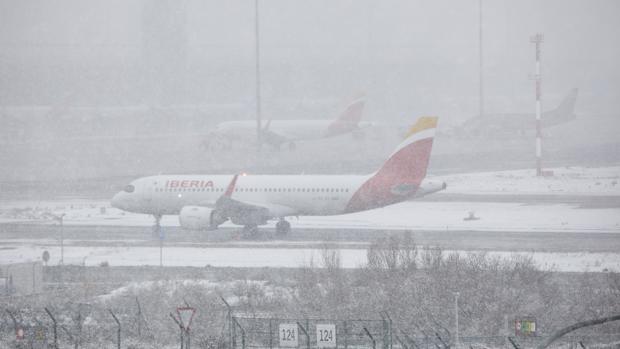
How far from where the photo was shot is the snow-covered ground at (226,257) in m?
39.5

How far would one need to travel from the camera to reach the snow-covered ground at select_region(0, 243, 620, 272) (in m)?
39.5

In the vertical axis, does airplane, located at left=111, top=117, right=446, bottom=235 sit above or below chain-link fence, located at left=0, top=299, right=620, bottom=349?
above

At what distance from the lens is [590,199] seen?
6353 cm

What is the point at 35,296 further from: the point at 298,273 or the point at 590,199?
the point at 590,199

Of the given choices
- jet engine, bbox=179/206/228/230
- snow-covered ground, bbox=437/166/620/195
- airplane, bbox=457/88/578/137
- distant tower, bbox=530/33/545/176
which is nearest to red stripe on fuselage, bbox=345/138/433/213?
jet engine, bbox=179/206/228/230

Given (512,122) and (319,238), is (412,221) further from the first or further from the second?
(512,122)

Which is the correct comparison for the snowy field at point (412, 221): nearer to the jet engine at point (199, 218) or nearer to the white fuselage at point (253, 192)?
the jet engine at point (199, 218)

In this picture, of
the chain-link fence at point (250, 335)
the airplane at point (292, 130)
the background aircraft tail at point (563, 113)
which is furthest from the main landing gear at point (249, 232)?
the background aircraft tail at point (563, 113)

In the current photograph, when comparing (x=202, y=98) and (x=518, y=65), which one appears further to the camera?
(x=518, y=65)

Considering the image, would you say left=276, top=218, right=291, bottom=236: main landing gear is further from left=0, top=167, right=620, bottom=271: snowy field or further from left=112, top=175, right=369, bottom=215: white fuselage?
left=0, top=167, right=620, bottom=271: snowy field

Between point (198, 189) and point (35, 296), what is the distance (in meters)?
18.4

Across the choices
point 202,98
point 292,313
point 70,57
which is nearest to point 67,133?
point 202,98

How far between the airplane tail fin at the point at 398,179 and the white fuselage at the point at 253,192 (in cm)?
64

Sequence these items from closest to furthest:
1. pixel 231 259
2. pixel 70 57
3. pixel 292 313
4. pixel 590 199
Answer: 1. pixel 292 313
2. pixel 231 259
3. pixel 590 199
4. pixel 70 57
